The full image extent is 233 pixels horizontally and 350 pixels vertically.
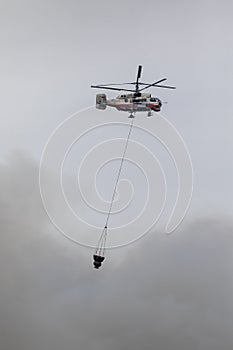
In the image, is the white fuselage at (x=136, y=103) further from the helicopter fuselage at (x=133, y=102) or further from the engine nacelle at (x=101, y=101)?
the engine nacelle at (x=101, y=101)

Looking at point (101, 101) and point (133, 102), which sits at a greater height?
point (101, 101)

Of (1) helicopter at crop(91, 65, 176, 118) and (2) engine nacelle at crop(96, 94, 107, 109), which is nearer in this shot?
(1) helicopter at crop(91, 65, 176, 118)

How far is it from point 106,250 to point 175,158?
12.8ft

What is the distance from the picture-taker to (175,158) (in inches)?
696

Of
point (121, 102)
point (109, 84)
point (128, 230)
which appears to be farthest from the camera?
point (128, 230)

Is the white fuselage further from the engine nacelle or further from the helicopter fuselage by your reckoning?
the engine nacelle

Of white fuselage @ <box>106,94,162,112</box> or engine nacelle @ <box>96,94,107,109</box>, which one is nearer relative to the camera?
white fuselage @ <box>106,94,162,112</box>

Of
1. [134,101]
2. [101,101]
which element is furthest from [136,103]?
[101,101]

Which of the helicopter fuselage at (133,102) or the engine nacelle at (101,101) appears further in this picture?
the engine nacelle at (101,101)

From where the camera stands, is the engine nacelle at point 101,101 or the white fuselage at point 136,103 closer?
the white fuselage at point 136,103

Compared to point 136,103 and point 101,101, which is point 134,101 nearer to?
point 136,103
